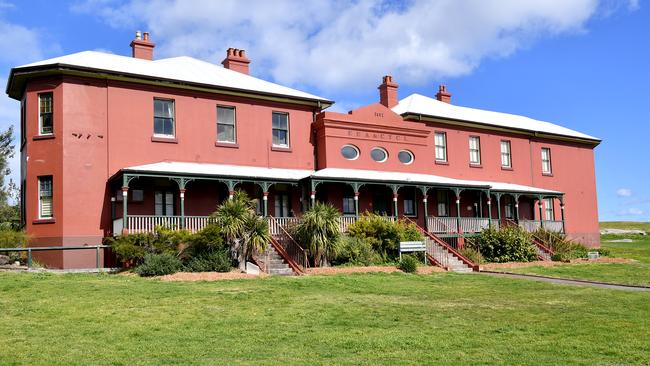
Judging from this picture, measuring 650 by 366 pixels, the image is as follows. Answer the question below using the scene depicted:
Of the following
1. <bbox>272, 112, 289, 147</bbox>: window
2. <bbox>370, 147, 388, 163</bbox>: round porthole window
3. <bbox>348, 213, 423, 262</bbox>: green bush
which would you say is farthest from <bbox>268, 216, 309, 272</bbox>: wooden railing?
<bbox>370, 147, 388, 163</bbox>: round porthole window

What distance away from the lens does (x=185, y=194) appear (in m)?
26.2

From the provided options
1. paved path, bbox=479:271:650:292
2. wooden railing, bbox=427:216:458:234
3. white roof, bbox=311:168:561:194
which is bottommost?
paved path, bbox=479:271:650:292

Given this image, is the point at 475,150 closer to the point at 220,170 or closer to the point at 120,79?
the point at 220,170

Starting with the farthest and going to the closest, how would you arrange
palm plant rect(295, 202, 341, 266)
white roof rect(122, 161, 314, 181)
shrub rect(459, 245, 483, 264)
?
shrub rect(459, 245, 483, 264) → white roof rect(122, 161, 314, 181) → palm plant rect(295, 202, 341, 266)

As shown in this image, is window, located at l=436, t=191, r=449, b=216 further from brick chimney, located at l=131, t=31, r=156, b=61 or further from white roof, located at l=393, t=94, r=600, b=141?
brick chimney, located at l=131, t=31, r=156, b=61

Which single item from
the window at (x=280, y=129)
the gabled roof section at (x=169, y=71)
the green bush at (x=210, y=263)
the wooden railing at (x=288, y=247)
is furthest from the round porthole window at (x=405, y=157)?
the green bush at (x=210, y=263)

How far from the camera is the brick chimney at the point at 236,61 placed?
31719 millimetres

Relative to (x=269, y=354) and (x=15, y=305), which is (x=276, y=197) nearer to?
(x=15, y=305)

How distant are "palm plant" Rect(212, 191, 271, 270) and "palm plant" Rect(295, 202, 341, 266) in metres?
1.96

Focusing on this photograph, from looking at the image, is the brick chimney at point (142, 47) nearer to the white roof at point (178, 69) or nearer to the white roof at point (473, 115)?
the white roof at point (178, 69)

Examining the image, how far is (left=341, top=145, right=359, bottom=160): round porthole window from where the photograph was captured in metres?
30.0

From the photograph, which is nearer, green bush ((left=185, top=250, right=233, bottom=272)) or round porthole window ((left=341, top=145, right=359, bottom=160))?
green bush ((left=185, top=250, right=233, bottom=272))

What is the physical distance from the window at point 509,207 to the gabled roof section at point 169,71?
12.7 m

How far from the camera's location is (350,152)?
30.2 m
